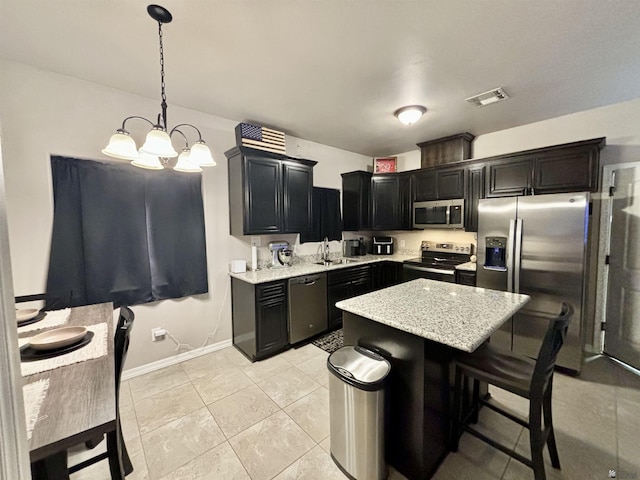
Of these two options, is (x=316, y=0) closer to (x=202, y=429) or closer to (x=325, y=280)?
(x=325, y=280)

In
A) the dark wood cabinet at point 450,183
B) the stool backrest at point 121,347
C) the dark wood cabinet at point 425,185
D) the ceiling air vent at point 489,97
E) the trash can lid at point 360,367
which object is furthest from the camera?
the dark wood cabinet at point 425,185

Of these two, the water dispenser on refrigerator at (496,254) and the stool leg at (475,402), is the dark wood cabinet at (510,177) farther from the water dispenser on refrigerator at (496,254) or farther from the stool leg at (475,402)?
the stool leg at (475,402)

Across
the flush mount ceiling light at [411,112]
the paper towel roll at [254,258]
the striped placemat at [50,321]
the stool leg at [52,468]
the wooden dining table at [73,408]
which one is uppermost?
the flush mount ceiling light at [411,112]

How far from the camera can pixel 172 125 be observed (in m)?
2.73

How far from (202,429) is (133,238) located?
5.90 ft

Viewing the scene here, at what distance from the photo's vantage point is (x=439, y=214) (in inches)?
150

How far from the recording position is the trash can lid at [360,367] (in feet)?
4.62

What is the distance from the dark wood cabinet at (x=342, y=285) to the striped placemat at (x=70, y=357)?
7.93 ft

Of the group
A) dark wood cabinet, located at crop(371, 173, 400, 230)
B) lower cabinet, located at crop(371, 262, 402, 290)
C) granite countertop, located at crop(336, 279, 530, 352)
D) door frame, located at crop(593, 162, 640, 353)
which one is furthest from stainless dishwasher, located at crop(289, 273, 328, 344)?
door frame, located at crop(593, 162, 640, 353)

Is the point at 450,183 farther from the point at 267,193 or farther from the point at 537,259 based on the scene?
the point at 267,193

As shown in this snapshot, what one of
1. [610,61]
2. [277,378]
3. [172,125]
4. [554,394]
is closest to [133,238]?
[172,125]

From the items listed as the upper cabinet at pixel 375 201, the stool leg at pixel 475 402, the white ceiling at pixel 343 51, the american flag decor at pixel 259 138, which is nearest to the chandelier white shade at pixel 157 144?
the white ceiling at pixel 343 51

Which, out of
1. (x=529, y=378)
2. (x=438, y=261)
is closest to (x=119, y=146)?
(x=529, y=378)

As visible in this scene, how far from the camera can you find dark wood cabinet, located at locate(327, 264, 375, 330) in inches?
137
